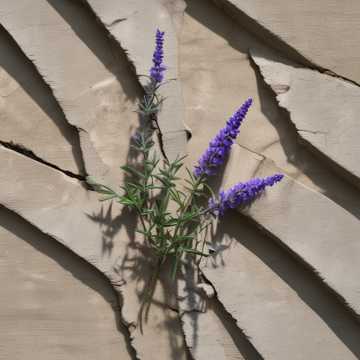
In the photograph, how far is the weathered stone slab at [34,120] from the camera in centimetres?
180

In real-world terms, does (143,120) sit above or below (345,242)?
above

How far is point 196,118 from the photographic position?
1.83 metres

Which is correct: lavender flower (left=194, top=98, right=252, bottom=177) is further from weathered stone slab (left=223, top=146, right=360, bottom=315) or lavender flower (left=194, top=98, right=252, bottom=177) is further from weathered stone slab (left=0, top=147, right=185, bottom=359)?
weathered stone slab (left=0, top=147, right=185, bottom=359)

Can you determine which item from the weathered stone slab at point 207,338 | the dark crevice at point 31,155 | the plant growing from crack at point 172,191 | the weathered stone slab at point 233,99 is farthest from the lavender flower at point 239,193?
Result: the dark crevice at point 31,155

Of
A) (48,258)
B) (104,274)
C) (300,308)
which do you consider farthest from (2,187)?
(300,308)

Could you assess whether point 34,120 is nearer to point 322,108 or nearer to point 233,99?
point 233,99

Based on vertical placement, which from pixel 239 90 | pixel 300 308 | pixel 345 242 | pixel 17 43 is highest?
pixel 17 43

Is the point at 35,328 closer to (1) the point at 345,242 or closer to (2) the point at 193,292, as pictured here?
(2) the point at 193,292

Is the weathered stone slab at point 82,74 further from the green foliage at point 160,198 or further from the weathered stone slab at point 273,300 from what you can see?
the weathered stone slab at point 273,300

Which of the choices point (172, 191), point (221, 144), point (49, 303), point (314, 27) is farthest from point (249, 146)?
point (49, 303)

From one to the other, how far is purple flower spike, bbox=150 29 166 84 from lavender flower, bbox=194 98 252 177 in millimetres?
207

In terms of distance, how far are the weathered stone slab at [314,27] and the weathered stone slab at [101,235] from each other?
61cm

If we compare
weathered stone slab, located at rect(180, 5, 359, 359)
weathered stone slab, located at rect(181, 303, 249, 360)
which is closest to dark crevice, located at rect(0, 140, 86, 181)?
weathered stone slab, located at rect(180, 5, 359, 359)

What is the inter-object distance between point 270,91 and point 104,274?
0.65m
